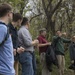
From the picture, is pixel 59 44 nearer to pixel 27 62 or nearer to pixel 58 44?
pixel 58 44

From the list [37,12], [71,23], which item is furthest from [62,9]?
[37,12]

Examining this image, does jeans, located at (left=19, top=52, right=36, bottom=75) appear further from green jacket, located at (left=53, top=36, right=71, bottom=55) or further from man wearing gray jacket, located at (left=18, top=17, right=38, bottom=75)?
green jacket, located at (left=53, top=36, right=71, bottom=55)

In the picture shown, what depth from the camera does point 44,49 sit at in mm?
10805

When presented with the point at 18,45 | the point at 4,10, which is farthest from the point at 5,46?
the point at 18,45

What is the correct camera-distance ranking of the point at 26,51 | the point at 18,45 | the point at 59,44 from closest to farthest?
the point at 18,45
the point at 26,51
the point at 59,44

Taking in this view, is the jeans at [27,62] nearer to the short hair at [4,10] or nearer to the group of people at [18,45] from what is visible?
the group of people at [18,45]

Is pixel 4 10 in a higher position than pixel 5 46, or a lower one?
higher

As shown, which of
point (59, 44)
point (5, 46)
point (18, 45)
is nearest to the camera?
point (5, 46)

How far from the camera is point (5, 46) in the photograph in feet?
15.4

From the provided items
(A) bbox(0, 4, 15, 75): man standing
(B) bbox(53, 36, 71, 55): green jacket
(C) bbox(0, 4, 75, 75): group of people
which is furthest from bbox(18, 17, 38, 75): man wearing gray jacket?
(B) bbox(53, 36, 71, 55): green jacket

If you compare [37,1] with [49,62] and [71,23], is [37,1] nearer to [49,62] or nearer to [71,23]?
[71,23]

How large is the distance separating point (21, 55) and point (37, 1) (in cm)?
1467

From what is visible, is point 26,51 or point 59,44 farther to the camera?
point 59,44

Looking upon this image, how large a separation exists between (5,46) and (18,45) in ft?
9.77
